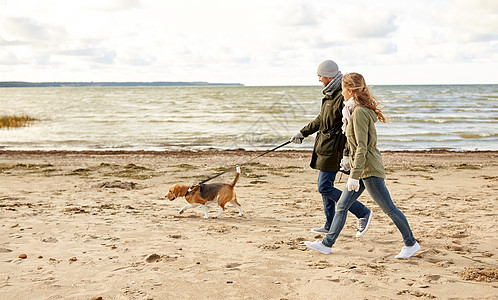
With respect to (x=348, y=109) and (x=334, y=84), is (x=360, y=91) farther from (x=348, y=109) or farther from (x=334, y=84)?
(x=334, y=84)

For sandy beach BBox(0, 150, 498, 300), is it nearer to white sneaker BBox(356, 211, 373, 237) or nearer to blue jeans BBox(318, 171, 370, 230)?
white sneaker BBox(356, 211, 373, 237)

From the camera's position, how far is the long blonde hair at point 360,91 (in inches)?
161

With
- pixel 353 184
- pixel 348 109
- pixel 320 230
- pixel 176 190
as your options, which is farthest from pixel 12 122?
pixel 353 184

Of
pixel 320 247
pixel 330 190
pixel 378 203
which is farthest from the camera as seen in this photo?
pixel 330 190

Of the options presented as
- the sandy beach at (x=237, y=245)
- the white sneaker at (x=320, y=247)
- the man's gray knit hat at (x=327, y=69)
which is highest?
the man's gray knit hat at (x=327, y=69)

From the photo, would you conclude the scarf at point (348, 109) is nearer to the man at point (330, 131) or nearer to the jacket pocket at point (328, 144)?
the man at point (330, 131)

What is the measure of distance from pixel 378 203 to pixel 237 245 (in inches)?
67.1

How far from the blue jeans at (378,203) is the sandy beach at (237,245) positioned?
0.24m

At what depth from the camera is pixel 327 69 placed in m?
4.75

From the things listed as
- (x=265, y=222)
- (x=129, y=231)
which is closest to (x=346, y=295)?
(x=265, y=222)

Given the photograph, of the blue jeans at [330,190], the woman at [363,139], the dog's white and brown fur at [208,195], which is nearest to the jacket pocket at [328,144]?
the blue jeans at [330,190]

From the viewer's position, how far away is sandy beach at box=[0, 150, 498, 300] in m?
3.81

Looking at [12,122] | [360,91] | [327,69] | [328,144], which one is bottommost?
[12,122]

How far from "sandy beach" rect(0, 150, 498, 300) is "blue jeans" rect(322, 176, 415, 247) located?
24 cm
